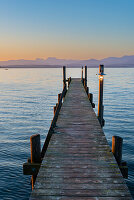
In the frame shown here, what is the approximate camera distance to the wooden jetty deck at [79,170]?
398 centimetres

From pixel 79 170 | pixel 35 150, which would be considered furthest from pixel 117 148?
pixel 35 150

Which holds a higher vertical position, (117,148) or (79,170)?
(117,148)

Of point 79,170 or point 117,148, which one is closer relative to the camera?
point 79,170

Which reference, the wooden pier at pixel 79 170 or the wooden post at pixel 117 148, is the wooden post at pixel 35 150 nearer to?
the wooden pier at pixel 79 170

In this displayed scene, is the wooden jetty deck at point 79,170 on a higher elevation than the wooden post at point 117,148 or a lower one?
lower

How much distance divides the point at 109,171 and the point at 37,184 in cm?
189

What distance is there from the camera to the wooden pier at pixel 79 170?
3.98m

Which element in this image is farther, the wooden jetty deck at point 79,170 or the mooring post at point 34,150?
the mooring post at point 34,150

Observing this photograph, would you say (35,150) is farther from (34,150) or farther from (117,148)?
(117,148)

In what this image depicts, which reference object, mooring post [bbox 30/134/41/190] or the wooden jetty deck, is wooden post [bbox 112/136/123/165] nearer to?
the wooden jetty deck

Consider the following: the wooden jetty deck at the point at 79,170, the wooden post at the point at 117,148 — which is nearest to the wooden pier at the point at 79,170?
the wooden jetty deck at the point at 79,170

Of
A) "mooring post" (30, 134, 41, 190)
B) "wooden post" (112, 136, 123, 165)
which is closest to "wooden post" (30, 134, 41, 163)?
"mooring post" (30, 134, 41, 190)

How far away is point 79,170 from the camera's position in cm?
485

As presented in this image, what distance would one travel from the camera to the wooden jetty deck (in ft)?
13.0
